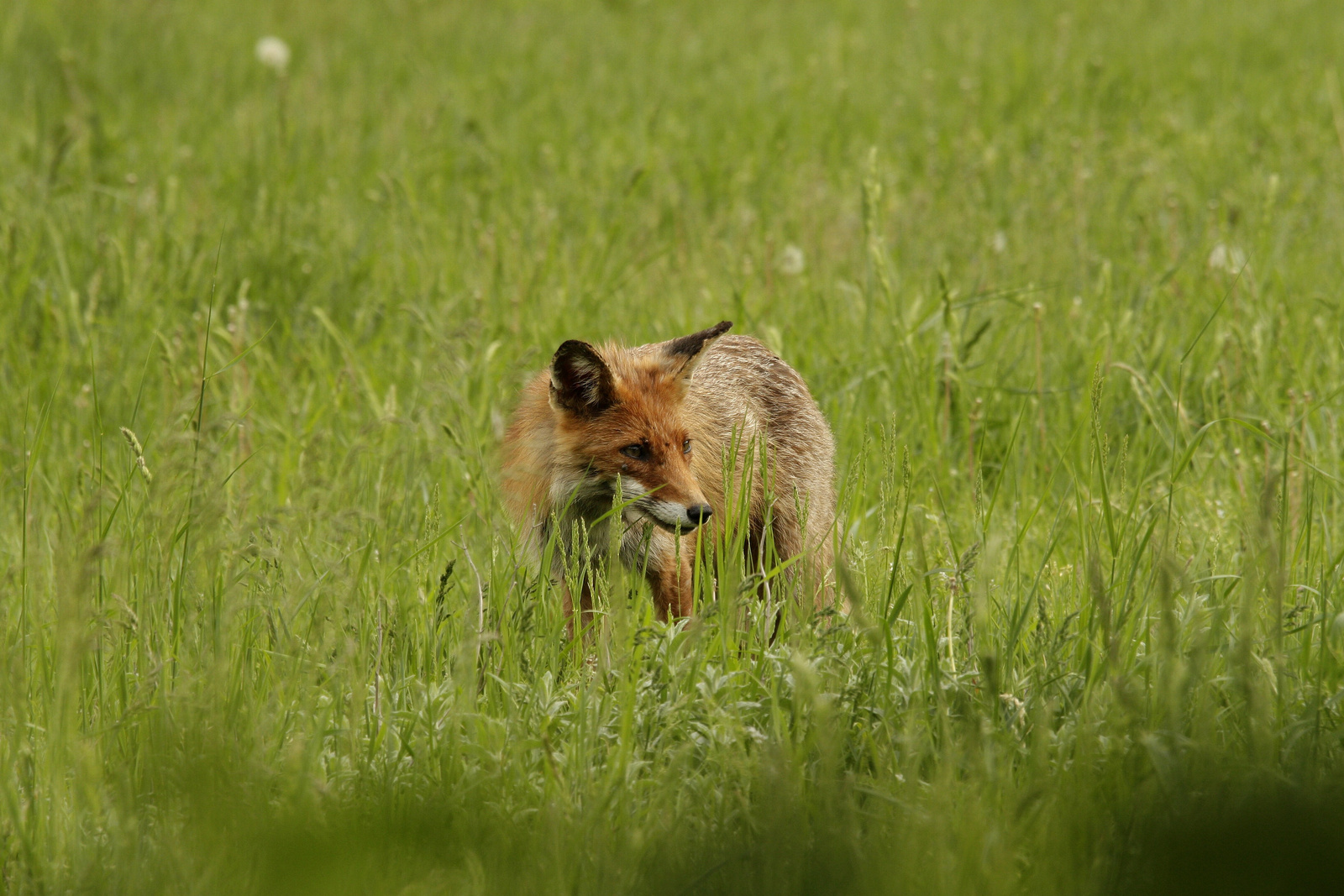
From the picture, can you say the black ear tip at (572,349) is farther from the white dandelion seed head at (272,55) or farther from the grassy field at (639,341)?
the white dandelion seed head at (272,55)

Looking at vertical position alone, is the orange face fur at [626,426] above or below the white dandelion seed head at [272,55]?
below

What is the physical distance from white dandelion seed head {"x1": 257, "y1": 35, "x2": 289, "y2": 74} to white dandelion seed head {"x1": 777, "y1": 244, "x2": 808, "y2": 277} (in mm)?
5568

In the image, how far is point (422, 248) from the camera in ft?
22.2

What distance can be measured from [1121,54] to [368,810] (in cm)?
1145

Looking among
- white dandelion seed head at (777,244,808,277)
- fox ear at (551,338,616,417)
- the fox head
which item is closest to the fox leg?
the fox head

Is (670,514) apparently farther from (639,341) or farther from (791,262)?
(791,262)

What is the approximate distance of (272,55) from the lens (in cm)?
1033

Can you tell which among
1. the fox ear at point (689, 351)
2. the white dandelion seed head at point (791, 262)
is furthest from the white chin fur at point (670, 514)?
the white dandelion seed head at point (791, 262)

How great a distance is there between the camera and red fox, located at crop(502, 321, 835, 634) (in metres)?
3.95

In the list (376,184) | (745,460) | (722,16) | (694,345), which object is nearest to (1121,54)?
(722,16)

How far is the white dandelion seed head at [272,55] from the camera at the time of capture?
10.3 m

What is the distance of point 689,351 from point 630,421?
36 cm

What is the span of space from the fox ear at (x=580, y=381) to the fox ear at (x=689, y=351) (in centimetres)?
27

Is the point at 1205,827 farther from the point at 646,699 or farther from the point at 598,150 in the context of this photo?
the point at 598,150
